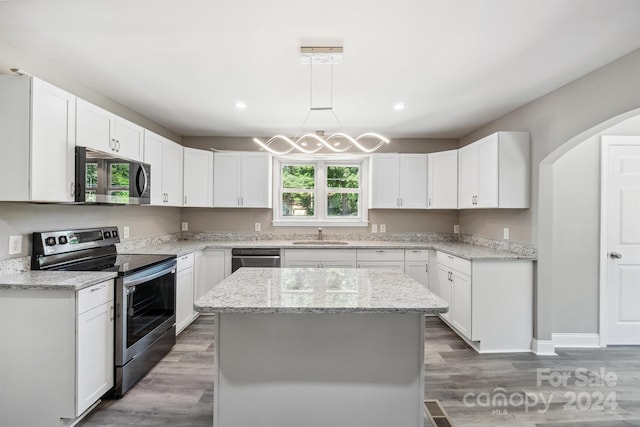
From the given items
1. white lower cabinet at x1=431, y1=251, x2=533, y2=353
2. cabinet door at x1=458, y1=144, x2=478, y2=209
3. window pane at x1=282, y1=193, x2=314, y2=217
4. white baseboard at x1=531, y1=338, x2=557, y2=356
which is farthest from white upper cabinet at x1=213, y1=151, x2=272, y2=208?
white baseboard at x1=531, y1=338, x2=557, y2=356

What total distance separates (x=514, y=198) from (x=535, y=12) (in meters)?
1.88

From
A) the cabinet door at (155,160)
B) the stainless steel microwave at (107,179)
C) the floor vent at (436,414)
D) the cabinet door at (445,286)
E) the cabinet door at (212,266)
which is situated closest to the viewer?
the floor vent at (436,414)

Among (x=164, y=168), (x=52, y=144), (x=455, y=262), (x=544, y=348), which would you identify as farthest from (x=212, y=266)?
(x=544, y=348)

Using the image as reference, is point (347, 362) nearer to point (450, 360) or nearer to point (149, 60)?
point (450, 360)

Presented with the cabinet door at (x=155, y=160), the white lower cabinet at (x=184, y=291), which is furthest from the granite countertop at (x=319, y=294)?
→ the cabinet door at (x=155, y=160)

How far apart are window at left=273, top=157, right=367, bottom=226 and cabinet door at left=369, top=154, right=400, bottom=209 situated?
→ 0.33 m

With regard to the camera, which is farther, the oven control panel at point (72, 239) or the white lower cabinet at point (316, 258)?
the white lower cabinet at point (316, 258)

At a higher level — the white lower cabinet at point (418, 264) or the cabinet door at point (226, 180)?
the cabinet door at point (226, 180)

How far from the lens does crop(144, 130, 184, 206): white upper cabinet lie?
3.37 metres

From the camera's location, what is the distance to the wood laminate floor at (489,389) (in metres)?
2.10

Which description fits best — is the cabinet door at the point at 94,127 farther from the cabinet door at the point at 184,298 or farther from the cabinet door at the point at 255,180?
the cabinet door at the point at 255,180

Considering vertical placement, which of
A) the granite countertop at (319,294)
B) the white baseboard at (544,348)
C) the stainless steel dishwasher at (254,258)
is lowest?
the white baseboard at (544,348)

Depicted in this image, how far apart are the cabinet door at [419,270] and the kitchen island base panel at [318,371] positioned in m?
2.44

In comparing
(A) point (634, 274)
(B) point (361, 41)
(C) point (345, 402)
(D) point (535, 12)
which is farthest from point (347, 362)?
(A) point (634, 274)
